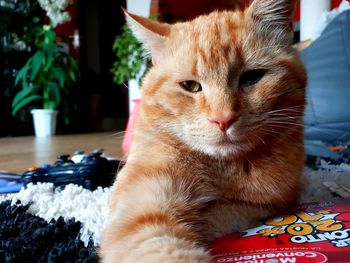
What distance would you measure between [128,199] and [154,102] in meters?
0.21

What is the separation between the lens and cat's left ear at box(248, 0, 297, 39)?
0.80 metres

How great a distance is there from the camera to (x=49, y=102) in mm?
3842

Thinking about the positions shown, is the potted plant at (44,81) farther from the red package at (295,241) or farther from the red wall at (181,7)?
the red package at (295,241)

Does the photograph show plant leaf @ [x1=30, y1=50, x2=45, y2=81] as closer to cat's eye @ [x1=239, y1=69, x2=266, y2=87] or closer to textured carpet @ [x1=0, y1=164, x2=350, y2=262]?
textured carpet @ [x1=0, y1=164, x2=350, y2=262]

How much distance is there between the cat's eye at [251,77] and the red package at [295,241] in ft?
0.79

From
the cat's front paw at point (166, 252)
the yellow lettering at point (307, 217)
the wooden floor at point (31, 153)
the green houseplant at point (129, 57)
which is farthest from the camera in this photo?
the green houseplant at point (129, 57)

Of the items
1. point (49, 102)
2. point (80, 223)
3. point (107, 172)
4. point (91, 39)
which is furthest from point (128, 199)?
point (91, 39)

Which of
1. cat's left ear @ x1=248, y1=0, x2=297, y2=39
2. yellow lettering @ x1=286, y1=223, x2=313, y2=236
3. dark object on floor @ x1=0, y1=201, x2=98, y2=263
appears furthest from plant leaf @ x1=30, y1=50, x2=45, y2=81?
yellow lettering @ x1=286, y1=223, x2=313, y2=236

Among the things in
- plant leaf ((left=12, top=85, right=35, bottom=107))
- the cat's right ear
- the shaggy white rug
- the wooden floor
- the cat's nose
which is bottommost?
the wooden floor

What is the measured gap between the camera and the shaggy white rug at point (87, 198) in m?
0.90

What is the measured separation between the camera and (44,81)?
386 cm

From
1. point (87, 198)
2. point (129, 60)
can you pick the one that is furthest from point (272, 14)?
point (129, 60)

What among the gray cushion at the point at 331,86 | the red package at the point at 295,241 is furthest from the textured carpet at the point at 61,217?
the gray cushion at the point at 331,86

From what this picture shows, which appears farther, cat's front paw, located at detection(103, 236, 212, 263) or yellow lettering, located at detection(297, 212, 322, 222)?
yellow lettering, located at detection(297, 212, 322, 222)
